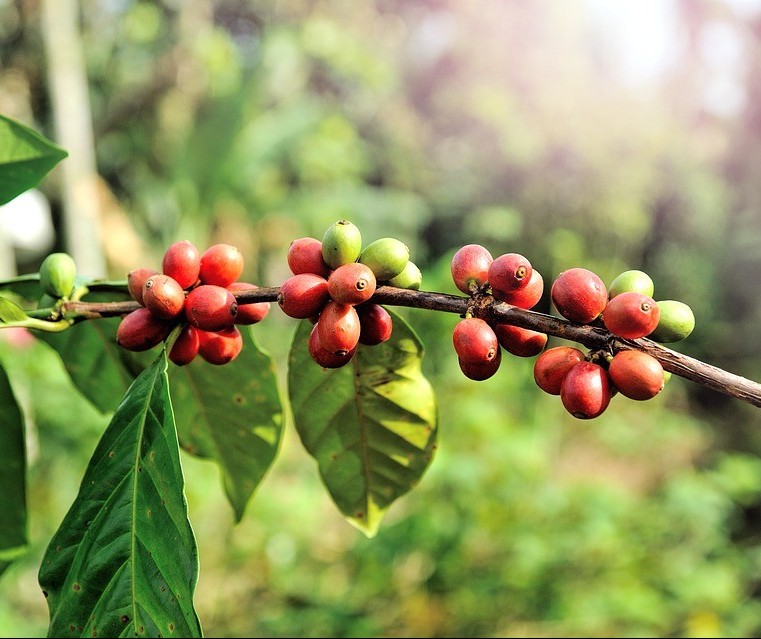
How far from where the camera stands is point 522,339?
2.16 feet

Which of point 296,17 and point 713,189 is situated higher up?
point 296,17

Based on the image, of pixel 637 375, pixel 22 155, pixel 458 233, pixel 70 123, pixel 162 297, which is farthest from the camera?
pixel 458 233

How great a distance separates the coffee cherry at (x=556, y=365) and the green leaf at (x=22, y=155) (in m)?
0.67

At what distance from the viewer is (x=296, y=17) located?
970cm

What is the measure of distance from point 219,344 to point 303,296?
0.15m

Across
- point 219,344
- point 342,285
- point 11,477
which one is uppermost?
point 342,285

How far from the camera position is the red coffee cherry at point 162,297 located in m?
0.67

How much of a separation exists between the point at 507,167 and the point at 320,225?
16.2 ft

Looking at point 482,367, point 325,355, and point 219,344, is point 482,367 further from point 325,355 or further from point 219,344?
point 219,344

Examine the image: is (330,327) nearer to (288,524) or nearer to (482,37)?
(288,524)

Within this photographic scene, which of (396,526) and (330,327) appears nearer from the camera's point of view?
(330,327)

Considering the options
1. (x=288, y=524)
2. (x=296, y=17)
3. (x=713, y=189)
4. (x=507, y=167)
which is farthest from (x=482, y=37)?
(x=288, y=524)

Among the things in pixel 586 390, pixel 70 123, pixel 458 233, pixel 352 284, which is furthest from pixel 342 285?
pixel 458 233

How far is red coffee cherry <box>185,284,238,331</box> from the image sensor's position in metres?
0.67
